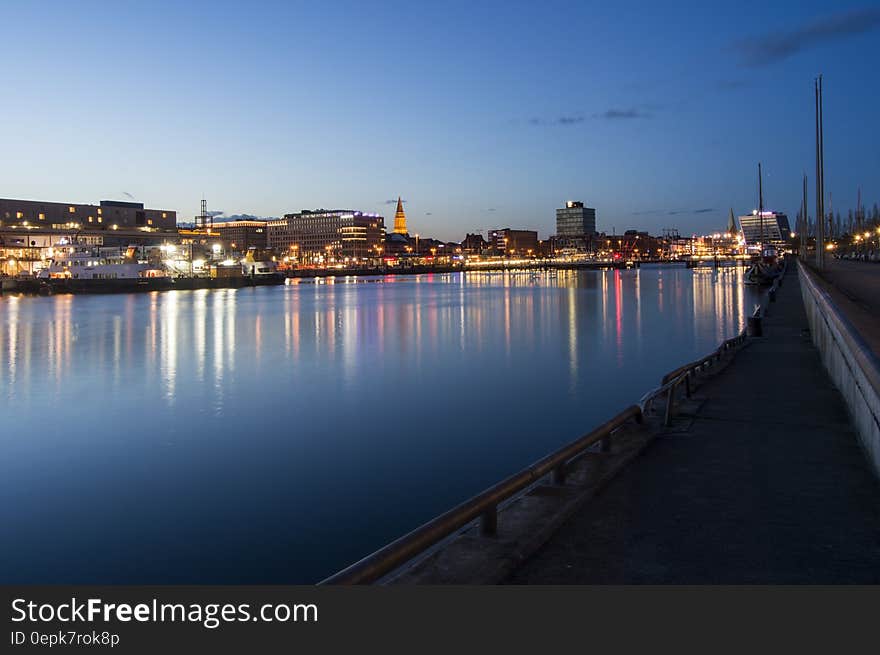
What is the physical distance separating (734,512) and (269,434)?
14131mm

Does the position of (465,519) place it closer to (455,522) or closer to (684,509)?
(455,522)

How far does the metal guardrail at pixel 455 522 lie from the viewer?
220 inches

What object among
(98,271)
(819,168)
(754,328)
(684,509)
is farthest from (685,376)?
(98,271)

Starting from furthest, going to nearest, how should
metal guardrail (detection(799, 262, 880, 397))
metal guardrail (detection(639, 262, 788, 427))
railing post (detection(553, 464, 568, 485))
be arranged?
1. metal guardrail (detection(639, 262, 788, 427))
2. railing post (detection(553, 464, 568, 485))
3. metal guardrail (detection(799, 262, 880, 397))

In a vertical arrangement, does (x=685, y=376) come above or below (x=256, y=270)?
below

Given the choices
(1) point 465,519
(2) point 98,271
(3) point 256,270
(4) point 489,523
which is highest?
(3) point 256,270

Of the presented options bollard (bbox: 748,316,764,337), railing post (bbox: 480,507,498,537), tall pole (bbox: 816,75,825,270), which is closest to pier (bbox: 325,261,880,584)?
railing post (bbox: 480,507,498,537)

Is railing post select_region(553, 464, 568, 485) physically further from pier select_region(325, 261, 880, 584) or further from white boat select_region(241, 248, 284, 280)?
white boat select_region(241, 248, 284, 280)

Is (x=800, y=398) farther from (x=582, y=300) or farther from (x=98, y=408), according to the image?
(x=582, y=300)

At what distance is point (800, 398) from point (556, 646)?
1265 cm

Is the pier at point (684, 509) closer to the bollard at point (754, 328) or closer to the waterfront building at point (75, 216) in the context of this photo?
the bollard at point (754, 328)

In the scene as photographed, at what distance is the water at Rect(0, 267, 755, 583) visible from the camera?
1155cm

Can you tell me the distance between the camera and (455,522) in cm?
672

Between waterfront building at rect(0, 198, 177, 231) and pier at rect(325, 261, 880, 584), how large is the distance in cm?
17334
